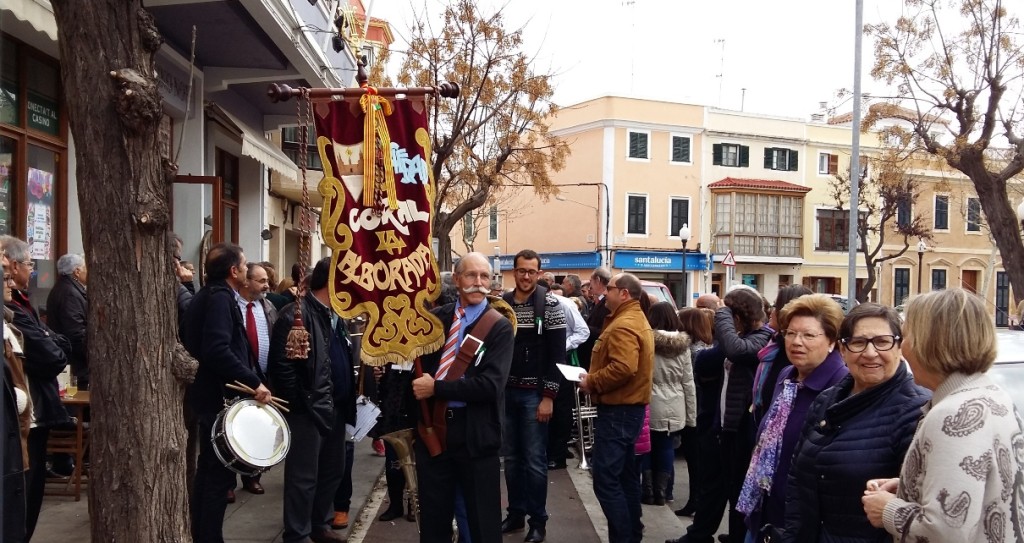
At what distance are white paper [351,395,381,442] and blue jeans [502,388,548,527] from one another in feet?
3.17

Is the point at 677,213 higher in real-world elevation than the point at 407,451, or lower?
higher

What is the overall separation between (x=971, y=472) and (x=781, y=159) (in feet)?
129

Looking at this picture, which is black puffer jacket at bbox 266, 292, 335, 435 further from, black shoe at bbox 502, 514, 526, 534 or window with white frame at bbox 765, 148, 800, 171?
window with white frame at bbox 765, 148, 800, 171

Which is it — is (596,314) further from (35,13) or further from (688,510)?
(35,13)

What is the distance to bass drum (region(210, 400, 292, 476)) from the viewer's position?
4.61 m

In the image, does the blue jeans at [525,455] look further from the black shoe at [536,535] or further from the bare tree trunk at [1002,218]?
the bare tree trunk at [1002,218]

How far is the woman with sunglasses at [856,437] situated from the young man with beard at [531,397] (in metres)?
2.99

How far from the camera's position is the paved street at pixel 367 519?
569 centimetres

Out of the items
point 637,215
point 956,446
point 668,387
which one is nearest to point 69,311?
point 668,387

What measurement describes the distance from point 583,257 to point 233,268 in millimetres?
32709

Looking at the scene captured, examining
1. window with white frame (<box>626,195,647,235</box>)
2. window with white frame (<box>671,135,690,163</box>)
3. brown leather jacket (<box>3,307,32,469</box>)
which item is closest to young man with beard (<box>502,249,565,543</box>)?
brown leather jacket (<box>3,307,32,469</box>)

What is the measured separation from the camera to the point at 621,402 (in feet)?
17.8

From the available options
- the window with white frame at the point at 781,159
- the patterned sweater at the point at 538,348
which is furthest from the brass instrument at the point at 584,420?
the window with white frame at the point at 781,159

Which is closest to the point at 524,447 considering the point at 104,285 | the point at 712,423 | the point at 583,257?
the point at 712,423
